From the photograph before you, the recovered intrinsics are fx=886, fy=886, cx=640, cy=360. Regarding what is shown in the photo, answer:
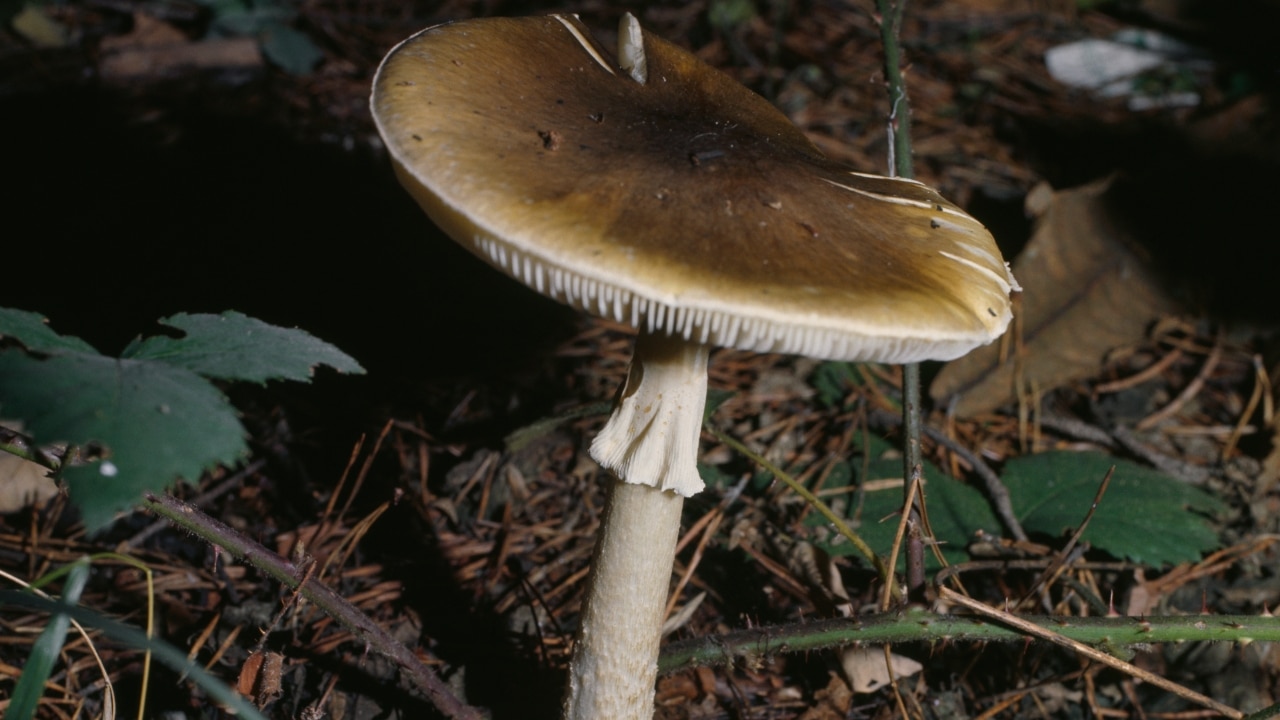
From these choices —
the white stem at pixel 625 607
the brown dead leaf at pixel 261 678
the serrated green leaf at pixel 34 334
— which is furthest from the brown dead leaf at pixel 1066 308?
the serrated green leaf at pixel 34 334

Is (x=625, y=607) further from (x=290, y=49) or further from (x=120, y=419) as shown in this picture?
(x=290, y=49)

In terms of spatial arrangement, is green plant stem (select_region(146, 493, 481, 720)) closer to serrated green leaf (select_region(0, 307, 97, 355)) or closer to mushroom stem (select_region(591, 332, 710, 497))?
serrated green leaf (select_region(0, 307, 97, 355))

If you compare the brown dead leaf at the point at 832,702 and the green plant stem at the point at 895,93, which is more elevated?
the green plant stem at the point at 895,93

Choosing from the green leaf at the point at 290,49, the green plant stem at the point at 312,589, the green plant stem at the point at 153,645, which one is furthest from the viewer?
the green leaf at the point at 290,49

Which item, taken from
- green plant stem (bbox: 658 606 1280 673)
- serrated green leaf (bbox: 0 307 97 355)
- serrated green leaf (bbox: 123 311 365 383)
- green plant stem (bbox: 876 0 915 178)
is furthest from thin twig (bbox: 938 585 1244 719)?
serrated green leaf (bbox: 0 307 97 355)

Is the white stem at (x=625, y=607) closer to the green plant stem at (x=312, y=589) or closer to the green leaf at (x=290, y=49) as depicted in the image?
the green plant stem at (x=312, y=589)

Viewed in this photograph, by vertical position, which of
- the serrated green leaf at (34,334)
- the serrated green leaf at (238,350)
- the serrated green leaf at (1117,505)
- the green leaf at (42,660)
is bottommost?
the serrated green leaf at (1117,505)
